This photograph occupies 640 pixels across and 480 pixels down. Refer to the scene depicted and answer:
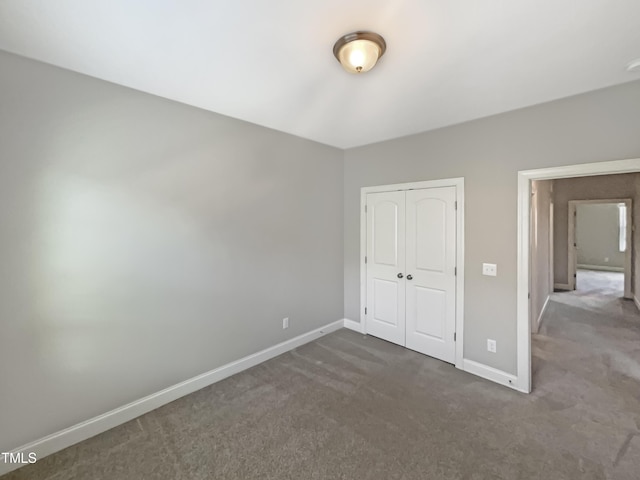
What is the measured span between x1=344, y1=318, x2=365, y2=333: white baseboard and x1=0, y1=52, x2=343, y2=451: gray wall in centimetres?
121

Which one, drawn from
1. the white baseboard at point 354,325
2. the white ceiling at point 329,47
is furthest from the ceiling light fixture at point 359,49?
the white baseboard at point 354,325

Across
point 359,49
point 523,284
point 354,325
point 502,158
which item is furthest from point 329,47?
A: point 354,325

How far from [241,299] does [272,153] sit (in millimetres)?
1666

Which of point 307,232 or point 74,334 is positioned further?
point 307,232

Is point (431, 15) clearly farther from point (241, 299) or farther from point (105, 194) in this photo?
point (241, 299)

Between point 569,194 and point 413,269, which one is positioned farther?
point 569,194

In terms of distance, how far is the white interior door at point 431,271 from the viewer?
311 centimetres

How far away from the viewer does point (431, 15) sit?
4.80ft

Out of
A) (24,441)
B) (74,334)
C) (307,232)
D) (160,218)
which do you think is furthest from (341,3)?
(24,441)

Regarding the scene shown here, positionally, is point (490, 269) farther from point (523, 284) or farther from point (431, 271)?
point (431, 271)

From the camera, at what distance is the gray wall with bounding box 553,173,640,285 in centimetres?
590

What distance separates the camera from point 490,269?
2.82 meters

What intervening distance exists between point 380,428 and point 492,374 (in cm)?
142

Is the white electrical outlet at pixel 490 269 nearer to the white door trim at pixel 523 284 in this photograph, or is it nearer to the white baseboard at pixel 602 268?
the white door trim at pixel 523 284
